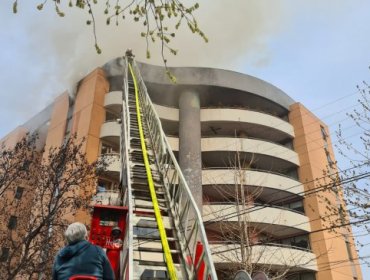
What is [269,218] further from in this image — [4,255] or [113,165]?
[4,255]

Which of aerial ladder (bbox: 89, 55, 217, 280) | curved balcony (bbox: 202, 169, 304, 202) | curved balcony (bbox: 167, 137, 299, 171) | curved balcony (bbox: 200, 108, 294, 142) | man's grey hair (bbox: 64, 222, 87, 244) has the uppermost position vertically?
curved balcony (bbox: 200, 108, 294, 142)

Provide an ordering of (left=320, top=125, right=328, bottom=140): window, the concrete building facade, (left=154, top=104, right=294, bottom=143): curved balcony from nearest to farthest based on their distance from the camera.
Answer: the concrete building facade
(left=154, top=104, right=294, bottom=143): curved balcony
(left=320, top=125, right=328, bottom=140): window

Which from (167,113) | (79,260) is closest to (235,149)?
(167,113)

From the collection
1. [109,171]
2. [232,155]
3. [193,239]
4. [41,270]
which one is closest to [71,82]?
[109,171]

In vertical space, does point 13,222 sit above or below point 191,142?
below

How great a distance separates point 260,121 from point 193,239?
21230 millimetres

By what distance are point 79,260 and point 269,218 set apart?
801 inches

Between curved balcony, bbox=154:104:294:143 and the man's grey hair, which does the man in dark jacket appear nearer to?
the man's grey hair

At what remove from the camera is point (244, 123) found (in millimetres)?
26797

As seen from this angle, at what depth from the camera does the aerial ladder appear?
597 centimetres

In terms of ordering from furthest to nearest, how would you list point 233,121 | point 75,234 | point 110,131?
point 233,121
point 110,131
point 75,234

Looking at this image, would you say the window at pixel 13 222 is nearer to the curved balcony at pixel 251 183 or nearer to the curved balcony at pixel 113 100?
the curved balcony at pixel 113 100

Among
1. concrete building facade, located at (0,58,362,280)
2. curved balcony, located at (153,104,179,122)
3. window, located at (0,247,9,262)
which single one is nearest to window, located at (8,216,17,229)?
concrete building facade, located at (0,58,362,280)

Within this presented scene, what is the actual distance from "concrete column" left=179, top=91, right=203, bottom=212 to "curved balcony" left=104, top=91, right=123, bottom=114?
4385 millimetres
